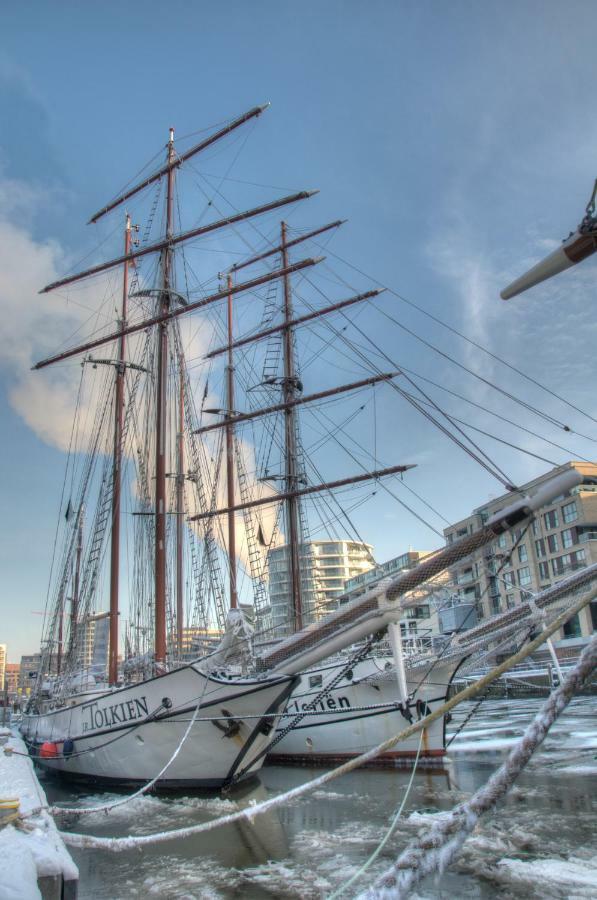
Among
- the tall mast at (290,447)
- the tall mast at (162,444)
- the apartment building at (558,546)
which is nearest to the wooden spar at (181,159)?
the tall mast at (162,444)

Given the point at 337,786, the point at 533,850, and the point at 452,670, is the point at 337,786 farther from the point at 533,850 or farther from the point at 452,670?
the point at 533,850

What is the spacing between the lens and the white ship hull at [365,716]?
1703 cm

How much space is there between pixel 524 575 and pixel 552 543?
468cm

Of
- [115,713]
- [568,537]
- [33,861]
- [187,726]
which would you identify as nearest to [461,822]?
[33,861]

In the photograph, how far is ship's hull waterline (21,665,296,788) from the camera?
13.0m

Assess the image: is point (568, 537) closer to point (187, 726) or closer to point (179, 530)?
point (179, 530)

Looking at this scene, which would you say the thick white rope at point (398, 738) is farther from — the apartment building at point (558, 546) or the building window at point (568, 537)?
the building window at point (568, 537)

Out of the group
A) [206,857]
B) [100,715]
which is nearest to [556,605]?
[206,857]

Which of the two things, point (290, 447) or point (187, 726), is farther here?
point (290, 447)

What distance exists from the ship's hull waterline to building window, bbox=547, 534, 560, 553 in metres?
51.5

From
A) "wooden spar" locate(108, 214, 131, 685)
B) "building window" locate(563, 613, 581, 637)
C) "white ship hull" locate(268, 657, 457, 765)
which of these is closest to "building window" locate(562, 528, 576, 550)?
"building window" locate(563, 613, 581, 637)

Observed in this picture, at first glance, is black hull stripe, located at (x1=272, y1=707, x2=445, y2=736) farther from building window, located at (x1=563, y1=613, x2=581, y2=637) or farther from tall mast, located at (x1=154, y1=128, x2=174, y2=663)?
building window, located at (x1=563, y1=613, x2=581, y2=637)

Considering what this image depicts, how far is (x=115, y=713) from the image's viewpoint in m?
14.6

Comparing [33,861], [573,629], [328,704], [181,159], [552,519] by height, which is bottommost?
[328,704]
